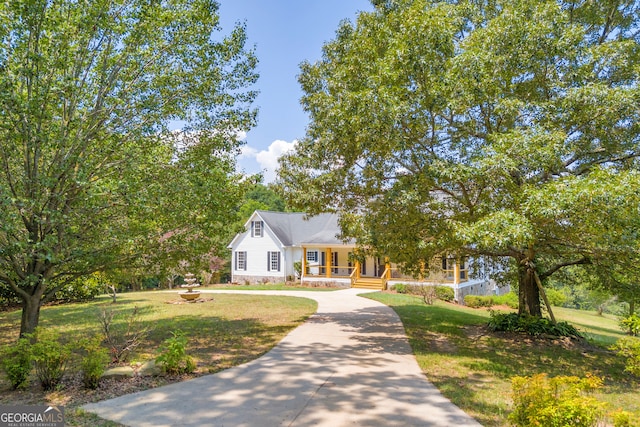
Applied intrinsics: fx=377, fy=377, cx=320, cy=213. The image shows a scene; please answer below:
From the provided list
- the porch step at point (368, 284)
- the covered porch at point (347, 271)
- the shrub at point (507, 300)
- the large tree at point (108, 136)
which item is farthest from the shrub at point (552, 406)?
the porch step at point (368, 284)

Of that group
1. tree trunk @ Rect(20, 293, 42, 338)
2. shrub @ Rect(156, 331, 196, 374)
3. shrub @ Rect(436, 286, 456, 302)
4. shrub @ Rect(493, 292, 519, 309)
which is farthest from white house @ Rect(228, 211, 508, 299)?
shrub @ Rect(156, 331, 196, 374)

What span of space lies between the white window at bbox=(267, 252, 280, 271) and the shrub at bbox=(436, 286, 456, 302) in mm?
12374

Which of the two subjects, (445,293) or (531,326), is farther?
(445,293)

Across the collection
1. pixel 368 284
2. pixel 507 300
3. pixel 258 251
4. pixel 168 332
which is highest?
pixel 258 251

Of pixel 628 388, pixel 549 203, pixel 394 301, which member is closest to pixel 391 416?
pixel 549 203

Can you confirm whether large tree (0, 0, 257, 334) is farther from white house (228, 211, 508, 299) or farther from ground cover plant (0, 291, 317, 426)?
white house (228, 211, 508, 299)

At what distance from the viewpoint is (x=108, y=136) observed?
7258mm

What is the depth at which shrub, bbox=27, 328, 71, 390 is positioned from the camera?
548 cm

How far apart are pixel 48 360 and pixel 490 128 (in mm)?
10007

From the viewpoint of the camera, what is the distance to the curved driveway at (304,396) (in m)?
4.62

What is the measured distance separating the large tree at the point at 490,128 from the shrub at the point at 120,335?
526 centimetres

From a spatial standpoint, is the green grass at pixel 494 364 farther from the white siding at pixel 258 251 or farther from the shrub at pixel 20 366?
the white siding at pixel 258 251

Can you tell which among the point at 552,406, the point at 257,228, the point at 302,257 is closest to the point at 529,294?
the point at 552,406

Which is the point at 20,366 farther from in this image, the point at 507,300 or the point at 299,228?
the point at 299,228
